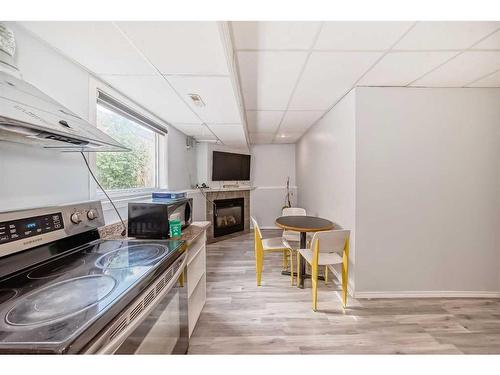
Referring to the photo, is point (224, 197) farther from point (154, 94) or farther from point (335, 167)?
point (154, 94)

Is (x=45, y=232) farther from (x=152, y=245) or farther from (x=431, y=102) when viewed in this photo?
(x=431, y=102)

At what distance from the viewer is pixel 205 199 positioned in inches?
170

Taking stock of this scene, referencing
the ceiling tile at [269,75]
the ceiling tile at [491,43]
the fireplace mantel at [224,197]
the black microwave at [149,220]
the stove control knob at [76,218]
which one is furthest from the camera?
the fireplace mantel at [224,197]

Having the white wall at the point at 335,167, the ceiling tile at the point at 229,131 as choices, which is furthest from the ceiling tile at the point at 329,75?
the ceiling tile at the point at 229,131

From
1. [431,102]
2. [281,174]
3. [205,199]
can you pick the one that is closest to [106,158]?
[205,199]

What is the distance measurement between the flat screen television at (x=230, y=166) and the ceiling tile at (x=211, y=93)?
6.63 ft

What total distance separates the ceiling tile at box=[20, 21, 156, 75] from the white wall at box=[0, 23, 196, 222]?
0.08 m

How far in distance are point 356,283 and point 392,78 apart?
2155 mm

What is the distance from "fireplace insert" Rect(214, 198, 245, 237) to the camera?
457cm

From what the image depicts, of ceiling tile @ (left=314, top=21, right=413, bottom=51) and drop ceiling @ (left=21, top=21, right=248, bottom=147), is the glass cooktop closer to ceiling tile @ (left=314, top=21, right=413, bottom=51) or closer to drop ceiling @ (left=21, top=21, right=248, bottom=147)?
drop ceiling @ (left=21, top=21, right=248, bottom=147)

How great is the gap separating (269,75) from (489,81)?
2.25 meters

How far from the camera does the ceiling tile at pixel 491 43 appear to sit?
1.43 m

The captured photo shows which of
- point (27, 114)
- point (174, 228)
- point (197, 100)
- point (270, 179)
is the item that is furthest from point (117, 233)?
point (270, 179)

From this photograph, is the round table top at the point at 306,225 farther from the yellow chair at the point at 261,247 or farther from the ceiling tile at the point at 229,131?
the ceiling tile at the point at 229,131
